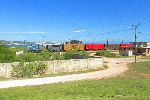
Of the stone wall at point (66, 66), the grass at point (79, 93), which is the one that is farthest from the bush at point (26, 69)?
the grass at point (79, 93)

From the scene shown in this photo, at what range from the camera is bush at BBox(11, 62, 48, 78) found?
33812mm

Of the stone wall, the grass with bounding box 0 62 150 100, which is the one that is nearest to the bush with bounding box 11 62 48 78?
the stone wall

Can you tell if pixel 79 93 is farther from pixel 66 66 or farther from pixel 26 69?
pixel 66 66

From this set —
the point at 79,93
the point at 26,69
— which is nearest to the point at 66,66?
the point at 26,69

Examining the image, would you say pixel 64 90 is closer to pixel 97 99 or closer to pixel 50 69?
pixel 97 99

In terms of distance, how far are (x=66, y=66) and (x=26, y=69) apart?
21.8 ft

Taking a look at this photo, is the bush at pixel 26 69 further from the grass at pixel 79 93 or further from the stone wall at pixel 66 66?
the grass at pixel 79 93

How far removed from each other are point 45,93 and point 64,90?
2.04 meters

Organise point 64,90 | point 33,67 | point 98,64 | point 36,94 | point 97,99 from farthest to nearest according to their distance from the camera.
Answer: point 98,64 → point 33,67 → point 64,90 → point 36,94 → point 97,99

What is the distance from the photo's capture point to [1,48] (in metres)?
41.1

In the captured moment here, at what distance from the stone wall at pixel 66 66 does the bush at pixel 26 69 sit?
56 centimetres

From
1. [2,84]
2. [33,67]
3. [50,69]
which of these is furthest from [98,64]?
[2,84]

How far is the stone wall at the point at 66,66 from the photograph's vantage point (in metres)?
33.5

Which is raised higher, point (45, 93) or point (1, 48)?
point (1, 48)
